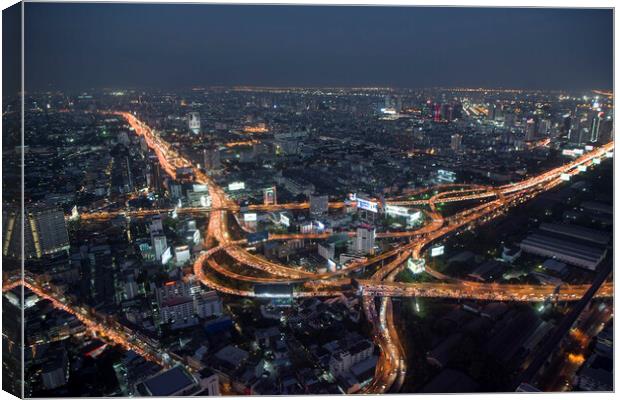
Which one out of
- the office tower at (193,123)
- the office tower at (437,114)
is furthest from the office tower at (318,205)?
the office tower at (437,114)

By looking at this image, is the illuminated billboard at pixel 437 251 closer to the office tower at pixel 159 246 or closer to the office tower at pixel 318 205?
the office tower at pixel 318 205

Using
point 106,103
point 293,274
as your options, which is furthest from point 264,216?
point 106,103

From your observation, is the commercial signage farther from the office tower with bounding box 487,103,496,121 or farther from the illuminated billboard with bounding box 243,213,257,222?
the office tower with bounding box 487,103,496,121

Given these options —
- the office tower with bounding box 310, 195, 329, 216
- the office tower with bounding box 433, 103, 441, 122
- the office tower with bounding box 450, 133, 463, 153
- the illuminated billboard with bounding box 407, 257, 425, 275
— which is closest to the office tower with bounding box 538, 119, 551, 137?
the office tower with bounding box 450, 133, 463, 153

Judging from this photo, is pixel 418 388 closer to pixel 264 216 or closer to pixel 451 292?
pixel 451 292

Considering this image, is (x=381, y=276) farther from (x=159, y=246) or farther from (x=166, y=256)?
(x=159, y=246)

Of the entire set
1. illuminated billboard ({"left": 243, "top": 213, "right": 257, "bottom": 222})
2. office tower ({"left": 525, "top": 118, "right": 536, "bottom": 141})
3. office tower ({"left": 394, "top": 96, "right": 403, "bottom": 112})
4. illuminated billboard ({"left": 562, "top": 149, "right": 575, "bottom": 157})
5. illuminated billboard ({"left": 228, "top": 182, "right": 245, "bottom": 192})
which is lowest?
illuminated billboard ({"left": 243, "top": 213, "right": 257, "bottom": 222})

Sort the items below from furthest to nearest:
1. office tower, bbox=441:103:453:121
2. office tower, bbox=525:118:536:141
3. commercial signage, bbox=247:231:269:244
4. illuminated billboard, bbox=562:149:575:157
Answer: office tower, bbox=441:103:453:121 < office tower, bbox=525:118:536:141 < illuminated billboard, bbox=562:149:575:157 < commercial signage, bbox=247:231:269:244
